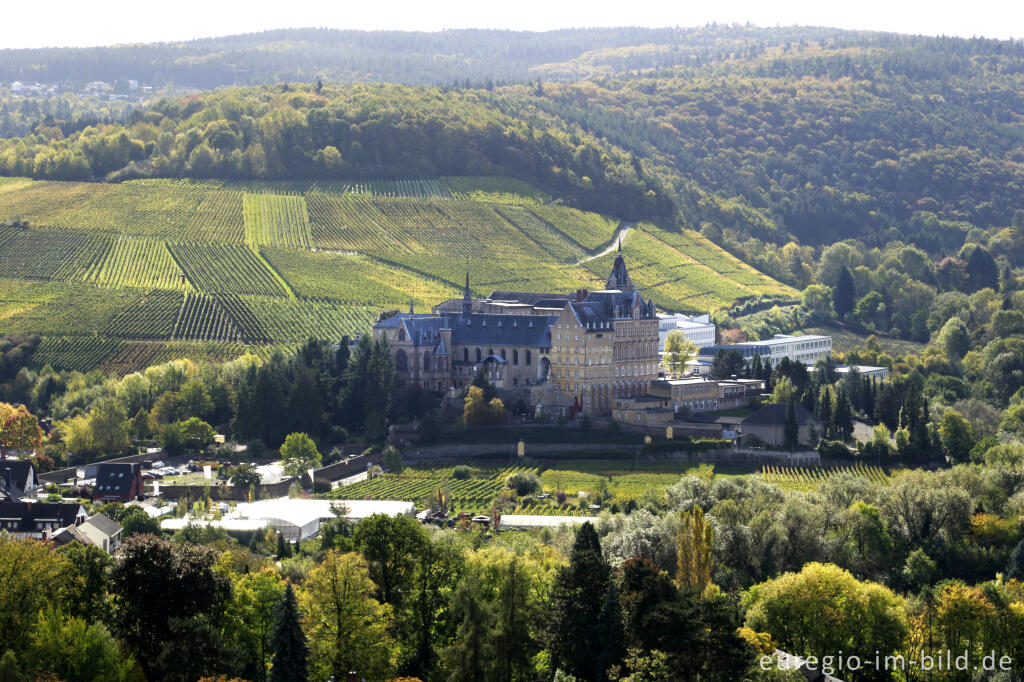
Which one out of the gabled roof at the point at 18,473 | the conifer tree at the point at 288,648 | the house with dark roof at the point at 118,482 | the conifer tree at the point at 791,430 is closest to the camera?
the conifer tree at the point at 288,648

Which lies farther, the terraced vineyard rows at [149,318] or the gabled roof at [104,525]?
the terraced vineyard rows at [149,318]

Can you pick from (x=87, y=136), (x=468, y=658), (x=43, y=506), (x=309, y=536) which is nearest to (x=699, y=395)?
(x=309, y=536)

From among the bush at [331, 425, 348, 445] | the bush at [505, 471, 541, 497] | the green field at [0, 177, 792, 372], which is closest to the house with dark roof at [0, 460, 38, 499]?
the bush at [331, 425, 348, 445]

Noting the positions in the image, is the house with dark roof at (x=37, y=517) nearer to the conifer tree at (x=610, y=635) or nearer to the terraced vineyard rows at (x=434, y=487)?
the terraced vineyard rows at (x=434, y=487)

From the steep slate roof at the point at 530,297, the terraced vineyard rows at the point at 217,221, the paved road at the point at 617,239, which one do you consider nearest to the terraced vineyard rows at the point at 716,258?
the paved road at the point at 617,239

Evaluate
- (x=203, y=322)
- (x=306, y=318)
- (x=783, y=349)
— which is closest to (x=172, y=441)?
(x=203, y=322)

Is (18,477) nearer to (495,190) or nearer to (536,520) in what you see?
(536,520)

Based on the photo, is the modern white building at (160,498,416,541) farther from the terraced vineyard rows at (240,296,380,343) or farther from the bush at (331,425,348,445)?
the terraced vineyard rows at (240,296,380,343)
